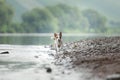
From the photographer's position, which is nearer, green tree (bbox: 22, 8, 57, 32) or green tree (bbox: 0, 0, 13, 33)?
green tree (bbox: 0, 0, 13, 33)

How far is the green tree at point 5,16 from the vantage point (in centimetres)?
15502

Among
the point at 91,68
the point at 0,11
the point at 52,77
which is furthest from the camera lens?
the point at 0,11

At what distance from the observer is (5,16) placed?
6245 inches

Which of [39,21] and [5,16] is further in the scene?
[39,21]

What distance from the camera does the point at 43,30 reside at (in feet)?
613

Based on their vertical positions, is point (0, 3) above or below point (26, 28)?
above

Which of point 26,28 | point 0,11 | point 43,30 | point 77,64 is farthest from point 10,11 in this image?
point 77,64

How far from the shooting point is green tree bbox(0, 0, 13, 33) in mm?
155025

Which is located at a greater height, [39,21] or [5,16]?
[5,16]

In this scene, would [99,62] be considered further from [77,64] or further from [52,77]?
[52,77]

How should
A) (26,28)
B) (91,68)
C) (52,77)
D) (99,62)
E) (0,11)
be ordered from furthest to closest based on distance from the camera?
1. (26,28)
2. (0,11)
3. (99,62)
4. (91,68)
5. (52,77)

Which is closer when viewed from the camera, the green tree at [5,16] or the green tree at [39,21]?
the green tree at [5,16]

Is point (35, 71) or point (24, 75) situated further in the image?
point (35, 71)

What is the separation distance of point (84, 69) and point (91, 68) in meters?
0.38
